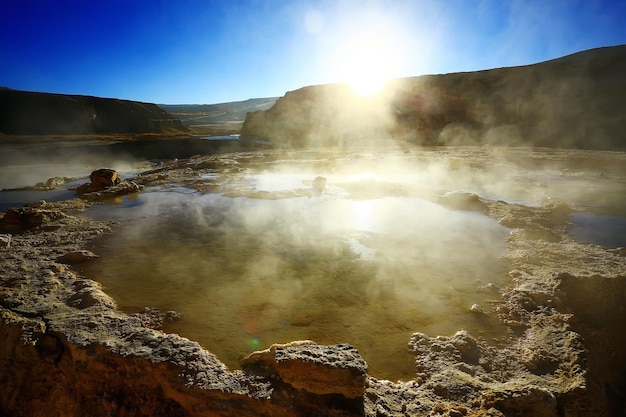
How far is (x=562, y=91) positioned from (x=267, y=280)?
26.9 metres

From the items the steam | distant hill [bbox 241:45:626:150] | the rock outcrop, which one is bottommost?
the rock outcrop

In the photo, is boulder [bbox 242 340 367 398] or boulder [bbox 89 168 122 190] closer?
boulder [bbox 242 340 367 398]

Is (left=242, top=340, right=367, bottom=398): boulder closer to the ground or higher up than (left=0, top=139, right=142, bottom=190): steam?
closer to the ground

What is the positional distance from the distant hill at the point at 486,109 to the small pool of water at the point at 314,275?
17935mm

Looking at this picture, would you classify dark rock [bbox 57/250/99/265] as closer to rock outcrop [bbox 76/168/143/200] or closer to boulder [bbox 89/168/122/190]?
rock outcrop [bbox 76/168/143/200]

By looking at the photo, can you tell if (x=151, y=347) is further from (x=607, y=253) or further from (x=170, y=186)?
(x=170, y=186)

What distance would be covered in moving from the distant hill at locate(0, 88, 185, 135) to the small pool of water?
146 feet

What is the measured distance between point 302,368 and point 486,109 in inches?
1054

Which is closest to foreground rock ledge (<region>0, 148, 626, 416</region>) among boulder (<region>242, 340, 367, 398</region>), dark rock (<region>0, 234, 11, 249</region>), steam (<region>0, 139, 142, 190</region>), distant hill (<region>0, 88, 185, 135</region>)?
boulder (<region>242, 340, 367, 398</region>)

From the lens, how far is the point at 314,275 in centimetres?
406

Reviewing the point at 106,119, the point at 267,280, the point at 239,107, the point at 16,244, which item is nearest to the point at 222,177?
the point at 16,244

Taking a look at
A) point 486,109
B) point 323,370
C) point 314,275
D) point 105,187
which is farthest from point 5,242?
point 486,109

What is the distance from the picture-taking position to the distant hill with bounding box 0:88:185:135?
121 feet

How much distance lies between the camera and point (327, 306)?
337 centimetres
